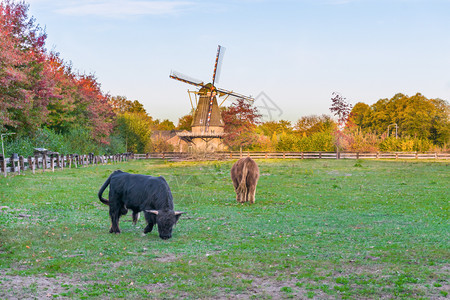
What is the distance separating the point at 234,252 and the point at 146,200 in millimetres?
2393

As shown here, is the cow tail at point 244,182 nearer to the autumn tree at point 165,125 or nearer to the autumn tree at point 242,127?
the autumn tree at point 242,127

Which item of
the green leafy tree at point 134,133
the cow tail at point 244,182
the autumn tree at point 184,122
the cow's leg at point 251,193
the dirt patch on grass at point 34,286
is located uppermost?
Result: the autumn tree at point 184,122

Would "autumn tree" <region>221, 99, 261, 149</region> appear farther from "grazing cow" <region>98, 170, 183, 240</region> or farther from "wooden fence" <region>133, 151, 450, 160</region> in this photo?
"grazing cow" <region>98, 170, 183, 240</region>

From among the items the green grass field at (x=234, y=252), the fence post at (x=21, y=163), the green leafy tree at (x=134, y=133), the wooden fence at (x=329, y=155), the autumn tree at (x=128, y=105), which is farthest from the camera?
the autumn tree at (x=128, y=105)

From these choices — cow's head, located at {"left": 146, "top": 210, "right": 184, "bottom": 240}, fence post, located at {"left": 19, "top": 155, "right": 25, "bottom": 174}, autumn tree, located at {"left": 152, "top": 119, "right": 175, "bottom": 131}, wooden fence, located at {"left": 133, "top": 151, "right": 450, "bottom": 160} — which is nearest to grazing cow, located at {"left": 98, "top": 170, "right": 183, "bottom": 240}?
cow's head, located at {"left": 146, "top": 210, "right": 184, "bottom": 240}

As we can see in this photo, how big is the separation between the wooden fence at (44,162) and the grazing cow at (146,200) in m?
16.0

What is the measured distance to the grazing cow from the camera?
8.65 m

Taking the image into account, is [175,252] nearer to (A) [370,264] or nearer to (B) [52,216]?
(A) [370,264]

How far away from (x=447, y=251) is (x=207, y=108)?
59.2 metres

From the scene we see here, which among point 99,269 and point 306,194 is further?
point 306,194

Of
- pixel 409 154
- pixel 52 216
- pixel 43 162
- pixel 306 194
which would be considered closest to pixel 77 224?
pixel 52 216

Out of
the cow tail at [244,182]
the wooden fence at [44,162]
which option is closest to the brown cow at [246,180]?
the cow tail at [244,182]

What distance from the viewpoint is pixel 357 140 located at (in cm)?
5947

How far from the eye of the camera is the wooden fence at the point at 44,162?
25.1 m
